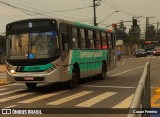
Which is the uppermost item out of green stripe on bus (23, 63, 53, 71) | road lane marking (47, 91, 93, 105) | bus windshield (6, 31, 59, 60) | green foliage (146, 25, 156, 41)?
green foliage (146, 25, 156, 41)

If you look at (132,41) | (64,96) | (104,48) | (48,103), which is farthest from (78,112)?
(132,41)

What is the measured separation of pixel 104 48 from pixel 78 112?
12.1 m

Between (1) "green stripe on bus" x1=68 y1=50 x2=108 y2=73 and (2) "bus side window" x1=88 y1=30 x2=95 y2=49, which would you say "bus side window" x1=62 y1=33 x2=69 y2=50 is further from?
(2) "bus side window" x1=88 y1=30 x2=95 y2=49

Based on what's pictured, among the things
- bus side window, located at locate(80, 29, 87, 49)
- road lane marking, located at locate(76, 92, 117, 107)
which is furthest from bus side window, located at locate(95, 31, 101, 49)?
road lane marking, located at locate(76, 92, 117, 107)

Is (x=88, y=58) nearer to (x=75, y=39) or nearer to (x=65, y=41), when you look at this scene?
(x=75, y=39)

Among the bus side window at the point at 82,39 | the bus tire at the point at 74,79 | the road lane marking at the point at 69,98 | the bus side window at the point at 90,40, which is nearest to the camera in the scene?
the road lane marking at the point at 69,98

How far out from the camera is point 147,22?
416 ft

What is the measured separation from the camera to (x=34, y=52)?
15.5 m

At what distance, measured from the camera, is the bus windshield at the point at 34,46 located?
15.4 metres

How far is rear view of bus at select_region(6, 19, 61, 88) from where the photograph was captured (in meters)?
15.4

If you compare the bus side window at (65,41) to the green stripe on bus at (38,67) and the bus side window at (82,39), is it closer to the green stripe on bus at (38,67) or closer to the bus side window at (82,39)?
the green stripe on bus at (38,67)

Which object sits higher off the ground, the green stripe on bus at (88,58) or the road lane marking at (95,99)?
the green stripe on bus at (88,58)

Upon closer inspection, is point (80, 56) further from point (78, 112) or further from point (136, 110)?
point (136, 110)

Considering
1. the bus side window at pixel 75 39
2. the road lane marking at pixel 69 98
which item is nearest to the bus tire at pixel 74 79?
the bus side window at pixel 75 39
